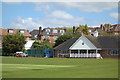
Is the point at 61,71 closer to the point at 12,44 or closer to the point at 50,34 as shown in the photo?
the point at 12,44

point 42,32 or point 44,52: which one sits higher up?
point 42,32

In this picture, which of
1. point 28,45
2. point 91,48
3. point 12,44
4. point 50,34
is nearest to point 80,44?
point 91,48

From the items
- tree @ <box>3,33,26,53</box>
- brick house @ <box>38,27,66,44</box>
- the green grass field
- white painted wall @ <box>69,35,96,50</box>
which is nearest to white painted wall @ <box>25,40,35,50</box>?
tree @ <box>3,33,26,53</box>

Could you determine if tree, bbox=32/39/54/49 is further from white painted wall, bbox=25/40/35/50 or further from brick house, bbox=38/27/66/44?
brick house, bbox=38/27/66/44

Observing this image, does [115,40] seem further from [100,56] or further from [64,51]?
[64,51]

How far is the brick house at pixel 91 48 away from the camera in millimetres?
64000

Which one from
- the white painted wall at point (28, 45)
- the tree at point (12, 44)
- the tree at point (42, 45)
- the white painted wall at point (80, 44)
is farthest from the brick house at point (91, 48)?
the white painted wall at point (28, 45)

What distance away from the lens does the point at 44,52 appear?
73.9 meters

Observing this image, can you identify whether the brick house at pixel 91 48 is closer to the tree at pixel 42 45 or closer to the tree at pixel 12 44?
the tree at pixel 42 45

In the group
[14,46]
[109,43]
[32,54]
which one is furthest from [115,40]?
[14,46]

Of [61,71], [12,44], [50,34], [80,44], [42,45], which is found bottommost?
[61,71]

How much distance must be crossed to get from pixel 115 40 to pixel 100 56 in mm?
5782

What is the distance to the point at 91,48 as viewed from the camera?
6481 centimetres

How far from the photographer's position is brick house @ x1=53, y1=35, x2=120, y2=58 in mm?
64000
